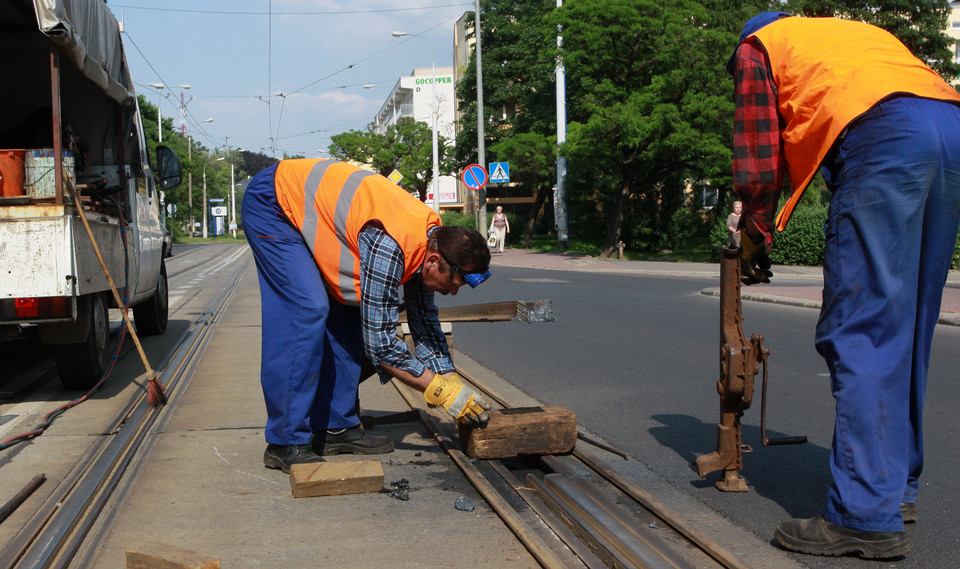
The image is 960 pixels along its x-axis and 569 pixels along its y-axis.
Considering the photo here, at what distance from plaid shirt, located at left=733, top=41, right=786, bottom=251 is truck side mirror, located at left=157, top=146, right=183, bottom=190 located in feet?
22.3

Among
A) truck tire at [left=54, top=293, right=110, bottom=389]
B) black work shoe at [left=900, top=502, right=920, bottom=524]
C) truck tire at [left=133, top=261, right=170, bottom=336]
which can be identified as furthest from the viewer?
truck tire at [left=133, top=261, right=170, bottom=336]

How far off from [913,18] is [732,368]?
3624cm

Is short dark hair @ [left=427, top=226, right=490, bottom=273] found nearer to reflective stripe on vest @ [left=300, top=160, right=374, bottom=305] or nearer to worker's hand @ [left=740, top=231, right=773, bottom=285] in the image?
reflective stripe on vest @ [left=300, top=160, right=374, bottom=305]

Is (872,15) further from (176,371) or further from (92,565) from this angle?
(92,565)

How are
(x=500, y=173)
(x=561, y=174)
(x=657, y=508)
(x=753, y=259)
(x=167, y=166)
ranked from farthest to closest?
1. (x=561, y=174)
2. (x=500, y=173)
3. (x=167, y=166)
4. (x=753, y=259)
5. (x=657, y=508)

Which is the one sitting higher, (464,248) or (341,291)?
(464,248)

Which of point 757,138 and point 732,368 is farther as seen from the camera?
point 732,368

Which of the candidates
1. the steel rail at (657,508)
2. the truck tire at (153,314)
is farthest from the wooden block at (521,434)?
the truck tire at (153,314)

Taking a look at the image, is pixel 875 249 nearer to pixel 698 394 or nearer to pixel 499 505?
pixel 499 505

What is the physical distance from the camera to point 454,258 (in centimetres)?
346

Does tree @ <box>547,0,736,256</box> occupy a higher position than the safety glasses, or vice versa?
tree @ <box>547,0,736,256</box>

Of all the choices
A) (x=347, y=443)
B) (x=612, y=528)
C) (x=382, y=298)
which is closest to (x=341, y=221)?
(x=382, y=298)

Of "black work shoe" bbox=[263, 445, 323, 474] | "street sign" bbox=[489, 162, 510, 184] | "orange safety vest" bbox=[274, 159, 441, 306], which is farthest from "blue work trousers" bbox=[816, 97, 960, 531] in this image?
"street sign" bbox=[489, 162, 510, 184]

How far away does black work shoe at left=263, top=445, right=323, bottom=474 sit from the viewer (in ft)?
13.1
